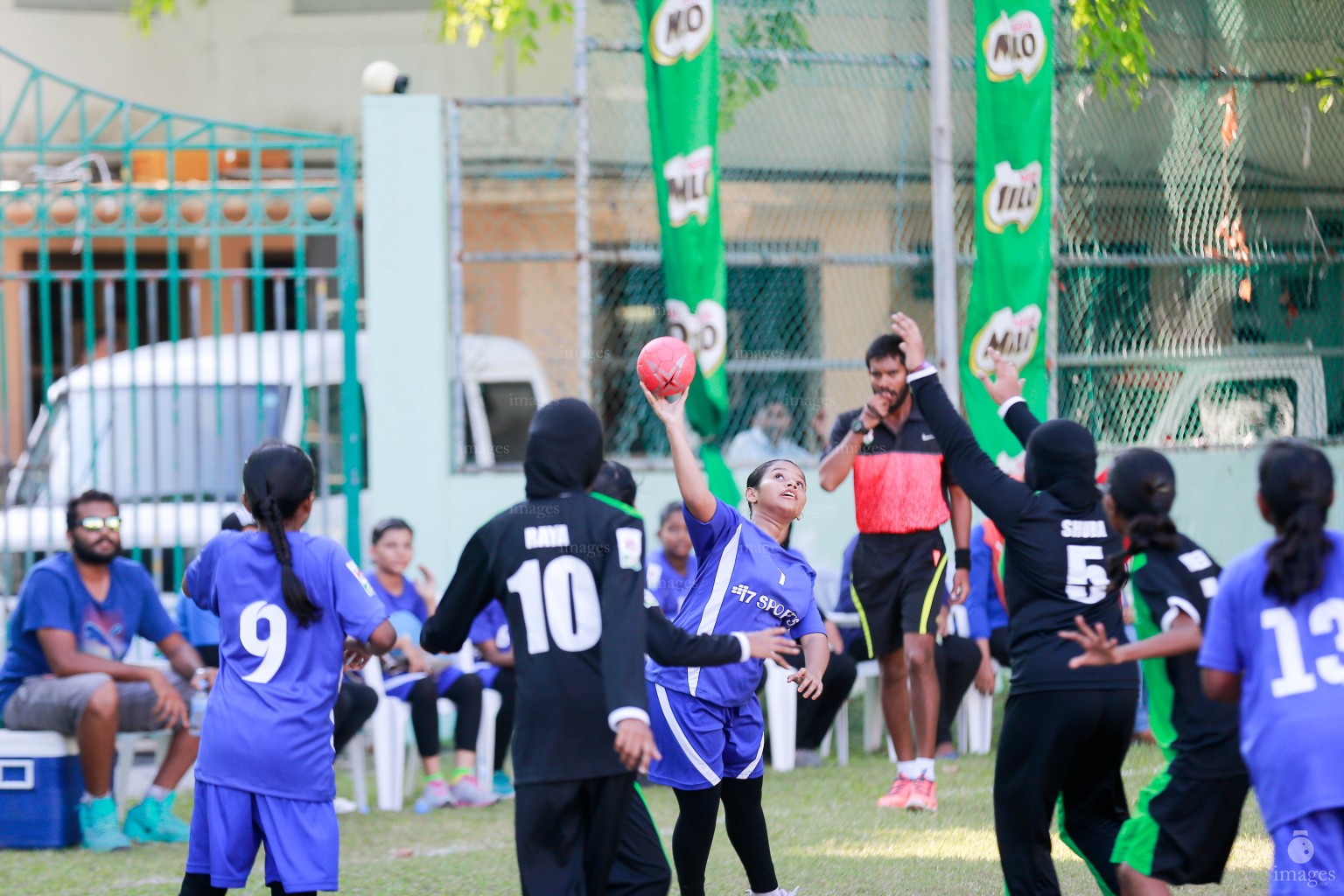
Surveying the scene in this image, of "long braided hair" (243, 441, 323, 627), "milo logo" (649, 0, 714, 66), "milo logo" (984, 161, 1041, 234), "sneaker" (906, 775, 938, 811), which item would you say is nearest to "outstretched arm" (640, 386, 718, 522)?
"long braided hair" (243, 441, 323, 627)

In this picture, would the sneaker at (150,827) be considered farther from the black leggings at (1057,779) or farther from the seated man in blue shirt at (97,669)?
the black leggings at (1057,779)

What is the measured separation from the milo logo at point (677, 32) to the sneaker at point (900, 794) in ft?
13.8

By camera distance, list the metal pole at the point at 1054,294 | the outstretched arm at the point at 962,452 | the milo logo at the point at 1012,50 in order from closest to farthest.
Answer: the outstretched arm at the point at 962,452, the milo logo at the point at 1012,50, the metal pole at the point at 1054,294

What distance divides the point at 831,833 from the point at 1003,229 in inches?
173

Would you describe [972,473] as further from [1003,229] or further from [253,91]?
[253,91]

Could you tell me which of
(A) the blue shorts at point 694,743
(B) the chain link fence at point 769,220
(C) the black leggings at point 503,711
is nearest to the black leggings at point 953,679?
(B) the chain link fence at point 769,220

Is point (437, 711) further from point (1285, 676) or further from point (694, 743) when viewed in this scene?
point (1285, 676)

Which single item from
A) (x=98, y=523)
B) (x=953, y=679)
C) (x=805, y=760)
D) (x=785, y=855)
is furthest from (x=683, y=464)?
(x=953, y=679)

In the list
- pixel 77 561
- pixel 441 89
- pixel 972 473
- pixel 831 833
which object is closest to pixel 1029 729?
pixel 972 473

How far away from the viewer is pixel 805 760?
26.3 ft

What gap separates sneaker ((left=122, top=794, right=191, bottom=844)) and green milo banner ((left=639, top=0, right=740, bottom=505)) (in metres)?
3.41

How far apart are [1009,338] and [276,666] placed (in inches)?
241

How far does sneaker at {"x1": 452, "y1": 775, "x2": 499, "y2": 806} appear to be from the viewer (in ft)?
24.1

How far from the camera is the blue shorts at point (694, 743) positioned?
15.6 ft
